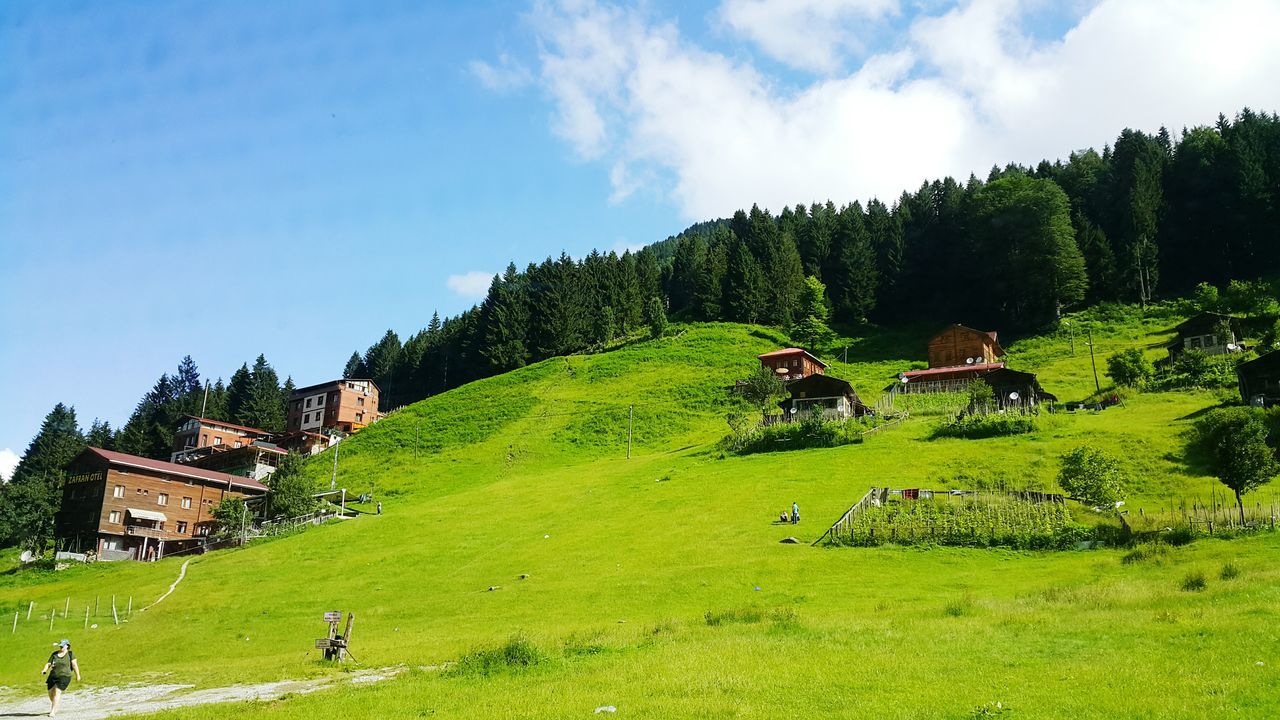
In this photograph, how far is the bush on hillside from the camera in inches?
2422

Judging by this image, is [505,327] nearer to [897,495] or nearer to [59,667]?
[897,495]

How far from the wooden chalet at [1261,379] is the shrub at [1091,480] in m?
29.4

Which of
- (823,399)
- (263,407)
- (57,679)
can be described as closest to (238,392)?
(263,407)

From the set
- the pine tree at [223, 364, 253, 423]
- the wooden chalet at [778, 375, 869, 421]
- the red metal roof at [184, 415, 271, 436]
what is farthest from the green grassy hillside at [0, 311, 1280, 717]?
the pine tree at [223, 364, 253, 423]

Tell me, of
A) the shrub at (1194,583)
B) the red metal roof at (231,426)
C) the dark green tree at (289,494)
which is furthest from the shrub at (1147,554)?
the red metal roof at (231,426)

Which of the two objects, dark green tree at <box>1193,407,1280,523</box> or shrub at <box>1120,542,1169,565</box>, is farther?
dark green tree at <box>1193,407,1280,523</box>

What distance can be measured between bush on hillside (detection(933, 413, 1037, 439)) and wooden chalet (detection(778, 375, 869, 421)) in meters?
16.0

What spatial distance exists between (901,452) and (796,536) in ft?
65.8

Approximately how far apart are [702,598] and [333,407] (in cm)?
11223

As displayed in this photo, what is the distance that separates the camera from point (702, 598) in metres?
33.0

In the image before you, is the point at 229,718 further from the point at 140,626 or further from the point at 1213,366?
the point at 1213,366

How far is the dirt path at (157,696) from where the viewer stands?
20359 millimetres

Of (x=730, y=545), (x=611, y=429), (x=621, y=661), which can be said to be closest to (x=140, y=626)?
(x=730, y=545)

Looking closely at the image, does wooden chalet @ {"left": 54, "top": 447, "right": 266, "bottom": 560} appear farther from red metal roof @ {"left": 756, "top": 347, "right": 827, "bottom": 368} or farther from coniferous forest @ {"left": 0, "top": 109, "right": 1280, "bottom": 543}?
red metal roof @ {"left": 756, "top": 347, "right": 827, "bottom": 368}
